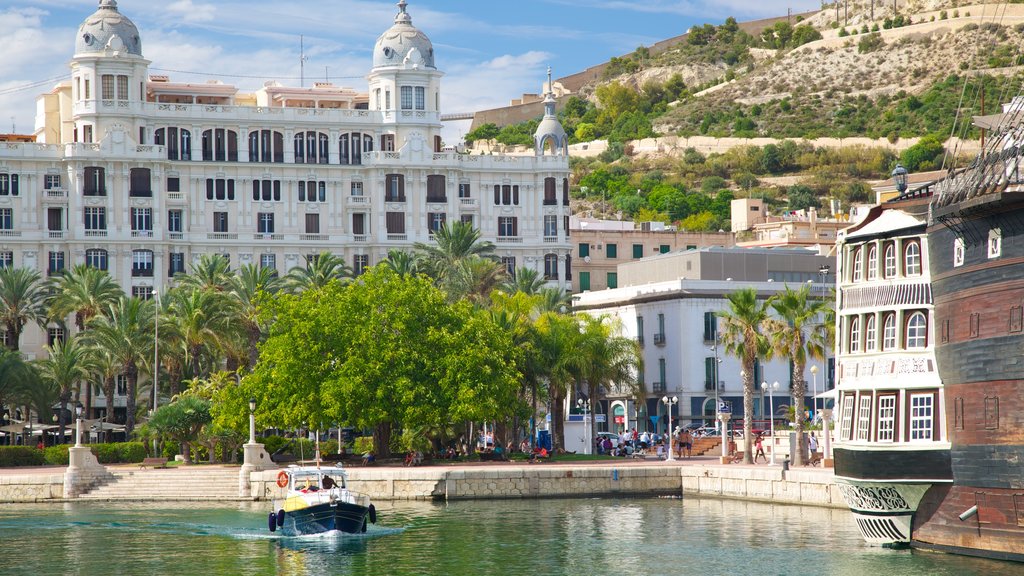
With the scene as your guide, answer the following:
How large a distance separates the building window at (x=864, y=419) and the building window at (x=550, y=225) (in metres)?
71.9

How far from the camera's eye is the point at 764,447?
82000 mm

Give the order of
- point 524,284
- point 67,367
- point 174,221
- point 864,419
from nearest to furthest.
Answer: point 864,419 < point 67,367 < point 524,284 < point 174,221

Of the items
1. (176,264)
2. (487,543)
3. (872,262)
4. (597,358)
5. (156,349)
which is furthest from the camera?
(176,264)

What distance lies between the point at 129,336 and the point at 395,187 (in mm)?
30846

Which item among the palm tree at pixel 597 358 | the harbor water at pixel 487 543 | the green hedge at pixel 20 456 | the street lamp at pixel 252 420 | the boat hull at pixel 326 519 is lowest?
the harbor water at pixel 487 543

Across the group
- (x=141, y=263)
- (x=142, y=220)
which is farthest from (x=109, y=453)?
(x=142, y=220)

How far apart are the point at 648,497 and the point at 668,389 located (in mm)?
30641

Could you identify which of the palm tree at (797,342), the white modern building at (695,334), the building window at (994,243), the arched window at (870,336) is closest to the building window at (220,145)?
the white modern building at (695,334)

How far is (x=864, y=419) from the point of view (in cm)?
4903

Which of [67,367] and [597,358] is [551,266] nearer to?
[597,358]

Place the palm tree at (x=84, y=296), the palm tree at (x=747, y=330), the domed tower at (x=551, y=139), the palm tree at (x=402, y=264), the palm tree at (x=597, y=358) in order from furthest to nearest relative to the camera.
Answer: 1. the domed tower at (x=551, y=139)
2. the palm tree at (x=402, y=264)
3. the palm tree at (x=84, y=296)
4. the palm tree at (x=597, y=358)
5. the palm tree at (x=747, y=330)

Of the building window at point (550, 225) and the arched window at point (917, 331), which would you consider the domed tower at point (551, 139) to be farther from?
the arched window at point (917, 331)

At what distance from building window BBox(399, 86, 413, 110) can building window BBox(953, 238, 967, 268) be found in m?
76.2

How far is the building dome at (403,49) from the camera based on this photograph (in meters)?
118
